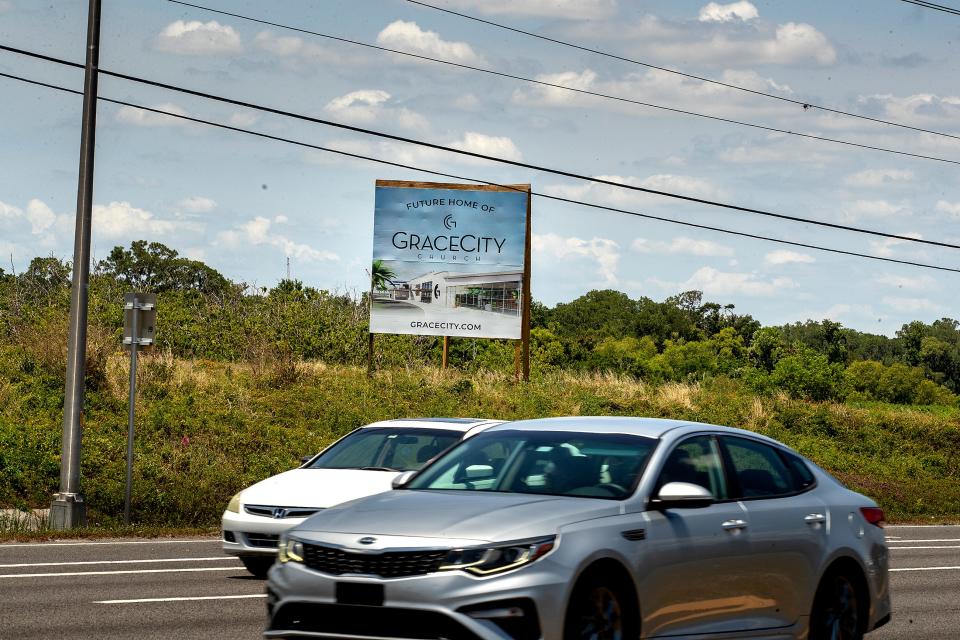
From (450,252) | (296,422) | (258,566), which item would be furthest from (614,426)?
(450,252)

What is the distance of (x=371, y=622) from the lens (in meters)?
6.88

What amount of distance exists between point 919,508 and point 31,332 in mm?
22507

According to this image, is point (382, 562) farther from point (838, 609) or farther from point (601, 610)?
point (838, 609)

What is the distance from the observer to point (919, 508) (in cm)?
3384

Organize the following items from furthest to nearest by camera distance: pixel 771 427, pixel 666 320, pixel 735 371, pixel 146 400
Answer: pixel 666 320 → pixel 735 371 → pixel 771 427 → pixel 146 400

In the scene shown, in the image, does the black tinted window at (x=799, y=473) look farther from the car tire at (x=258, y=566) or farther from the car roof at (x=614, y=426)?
the car tire at (x=258, y=566)

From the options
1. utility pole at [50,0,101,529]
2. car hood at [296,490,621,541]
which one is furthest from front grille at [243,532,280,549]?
utility pole at [50,0,101,529]

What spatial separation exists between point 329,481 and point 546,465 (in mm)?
6205

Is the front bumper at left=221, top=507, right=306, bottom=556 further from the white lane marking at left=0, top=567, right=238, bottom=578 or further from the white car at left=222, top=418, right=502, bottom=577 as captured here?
the white lane marking at left=0, top=567, right=238, bottom=578

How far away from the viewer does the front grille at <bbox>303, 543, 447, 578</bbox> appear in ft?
22.5

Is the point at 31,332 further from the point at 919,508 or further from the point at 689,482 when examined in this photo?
the point at 689,482

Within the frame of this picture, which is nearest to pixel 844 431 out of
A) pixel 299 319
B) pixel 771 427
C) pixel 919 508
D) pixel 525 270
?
pixel 771 427

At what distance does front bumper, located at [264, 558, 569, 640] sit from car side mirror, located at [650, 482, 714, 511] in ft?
3.42

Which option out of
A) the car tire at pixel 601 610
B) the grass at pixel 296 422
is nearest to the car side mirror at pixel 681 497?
the car tire at pixel 601 610
